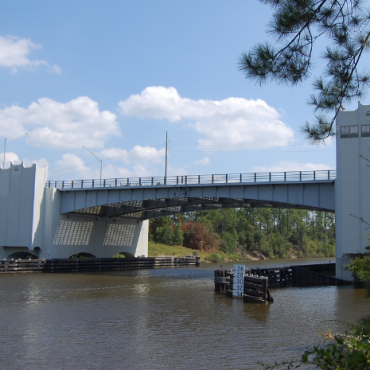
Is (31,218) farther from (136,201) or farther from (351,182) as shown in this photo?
(351,182)

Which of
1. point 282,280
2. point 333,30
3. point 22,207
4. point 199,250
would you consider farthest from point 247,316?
point 199,250

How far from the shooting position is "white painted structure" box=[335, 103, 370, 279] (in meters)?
37.2

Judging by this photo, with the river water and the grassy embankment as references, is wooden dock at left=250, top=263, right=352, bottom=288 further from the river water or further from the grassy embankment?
the grassy embankment

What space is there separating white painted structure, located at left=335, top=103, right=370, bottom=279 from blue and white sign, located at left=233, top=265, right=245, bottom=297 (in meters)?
12.9

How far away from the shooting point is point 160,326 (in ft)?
62.4

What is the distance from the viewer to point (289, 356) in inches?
543

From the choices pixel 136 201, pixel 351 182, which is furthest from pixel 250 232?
pixel 351 182

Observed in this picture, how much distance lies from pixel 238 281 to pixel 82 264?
29894mm

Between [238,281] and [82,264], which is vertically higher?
[82,264]

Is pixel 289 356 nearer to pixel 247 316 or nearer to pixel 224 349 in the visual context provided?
pixel 224 349

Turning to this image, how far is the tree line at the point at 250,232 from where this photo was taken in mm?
97312

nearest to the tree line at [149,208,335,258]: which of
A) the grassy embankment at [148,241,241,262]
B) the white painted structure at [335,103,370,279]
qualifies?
the grassy embankment at [148,241,241,262]

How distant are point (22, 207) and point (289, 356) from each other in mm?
43564

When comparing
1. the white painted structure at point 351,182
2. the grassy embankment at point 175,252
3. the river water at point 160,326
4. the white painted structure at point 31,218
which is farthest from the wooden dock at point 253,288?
the grassy embankment at point 175,252
